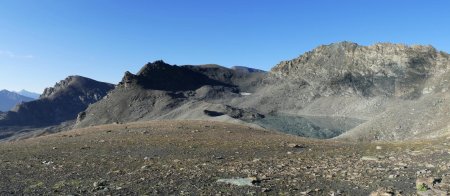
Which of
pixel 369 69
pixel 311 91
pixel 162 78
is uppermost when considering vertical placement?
pixel 369 69

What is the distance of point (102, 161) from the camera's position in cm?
2072

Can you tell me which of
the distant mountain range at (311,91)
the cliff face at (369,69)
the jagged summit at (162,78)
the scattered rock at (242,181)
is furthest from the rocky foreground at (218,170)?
the jagged summit at (162,78)

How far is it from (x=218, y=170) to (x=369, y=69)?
145 meters

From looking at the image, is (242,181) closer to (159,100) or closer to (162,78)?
(159,100)

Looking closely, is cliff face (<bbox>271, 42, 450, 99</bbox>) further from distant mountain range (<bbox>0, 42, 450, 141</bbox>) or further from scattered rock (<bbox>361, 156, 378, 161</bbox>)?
scattered rock (<bbox>361, 156, 378, 161</bbox>)

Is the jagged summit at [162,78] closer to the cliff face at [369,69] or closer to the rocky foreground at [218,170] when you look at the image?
the cliff face at [369,69]

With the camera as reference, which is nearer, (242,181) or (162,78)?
(242,181)

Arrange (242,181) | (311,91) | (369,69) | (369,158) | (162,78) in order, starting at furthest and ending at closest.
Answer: (162,78) < (311,91) < (369,69) < (369,158) < (242,181)

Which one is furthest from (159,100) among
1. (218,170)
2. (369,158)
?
(218,170)

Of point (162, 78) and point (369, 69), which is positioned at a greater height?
point (369, 69)

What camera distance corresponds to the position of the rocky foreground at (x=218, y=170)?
13.6m

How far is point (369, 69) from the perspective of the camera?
153 m

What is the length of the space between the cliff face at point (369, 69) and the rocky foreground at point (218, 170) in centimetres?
11478

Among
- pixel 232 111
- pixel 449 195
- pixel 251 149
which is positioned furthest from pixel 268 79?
pixel 449 195
